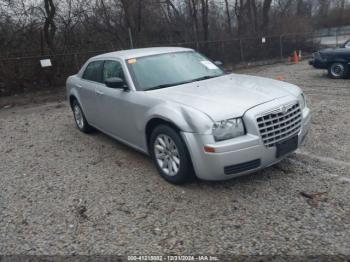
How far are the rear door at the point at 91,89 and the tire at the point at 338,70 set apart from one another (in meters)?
8.25

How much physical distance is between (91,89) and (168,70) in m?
1.60

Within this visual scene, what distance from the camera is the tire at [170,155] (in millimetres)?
3559

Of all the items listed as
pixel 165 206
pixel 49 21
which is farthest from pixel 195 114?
pixel 49 21

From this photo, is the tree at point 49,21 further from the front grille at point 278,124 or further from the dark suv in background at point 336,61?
the front grille at point 278,124

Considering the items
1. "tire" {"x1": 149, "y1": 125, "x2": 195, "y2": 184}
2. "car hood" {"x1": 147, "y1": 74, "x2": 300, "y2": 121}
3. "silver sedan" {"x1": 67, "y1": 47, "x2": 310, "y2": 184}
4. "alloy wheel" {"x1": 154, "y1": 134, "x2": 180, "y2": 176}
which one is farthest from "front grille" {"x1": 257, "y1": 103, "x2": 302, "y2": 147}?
"alloy wheel" {"x1": 154, "y1": 134, "x2": 180, "y2": 176}

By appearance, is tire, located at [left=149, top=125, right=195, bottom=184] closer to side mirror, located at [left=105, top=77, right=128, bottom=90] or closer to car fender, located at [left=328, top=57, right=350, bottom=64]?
side mirror, located at [left=105, top=77, right=128, bottom=90]

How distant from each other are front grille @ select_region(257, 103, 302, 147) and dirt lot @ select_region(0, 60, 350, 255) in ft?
1.95

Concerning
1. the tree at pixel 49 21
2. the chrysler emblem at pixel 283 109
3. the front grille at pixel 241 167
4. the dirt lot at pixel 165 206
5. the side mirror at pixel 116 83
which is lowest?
the dirt lot at pixel 165 206

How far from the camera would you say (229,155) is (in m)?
3.24

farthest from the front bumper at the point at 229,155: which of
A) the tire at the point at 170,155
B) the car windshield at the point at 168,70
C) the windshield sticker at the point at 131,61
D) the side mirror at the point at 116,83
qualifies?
the windshield sticker at the point at 131,61

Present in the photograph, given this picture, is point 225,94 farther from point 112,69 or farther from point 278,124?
point 112,69

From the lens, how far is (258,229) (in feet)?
9.67

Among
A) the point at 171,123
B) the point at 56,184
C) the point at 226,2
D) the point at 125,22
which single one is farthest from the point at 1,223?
the point at 226,2

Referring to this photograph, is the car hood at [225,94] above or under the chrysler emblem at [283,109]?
above
